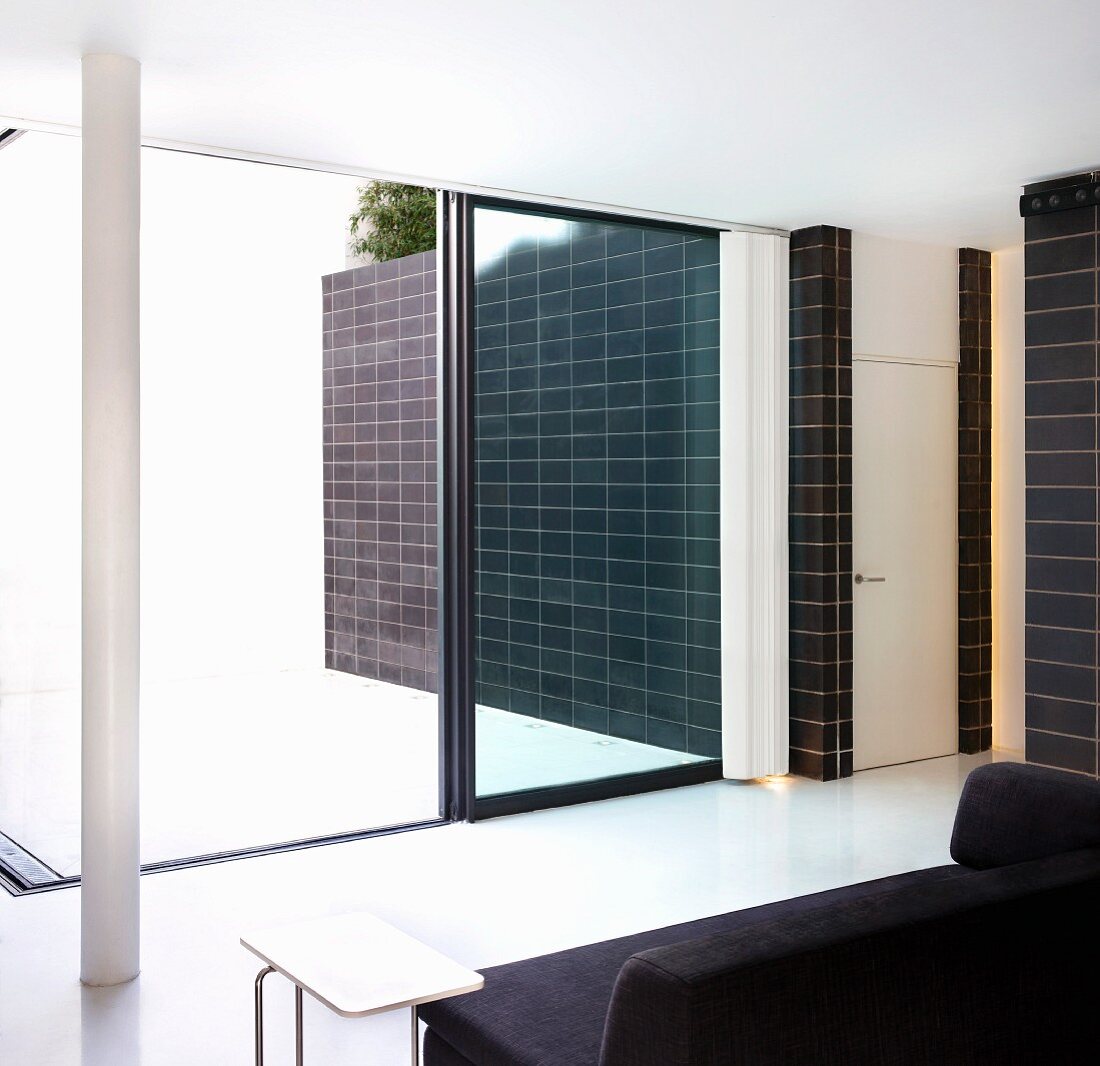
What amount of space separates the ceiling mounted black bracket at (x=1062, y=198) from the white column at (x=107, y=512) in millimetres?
3452

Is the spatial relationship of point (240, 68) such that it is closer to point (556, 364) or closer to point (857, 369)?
point (556, 364)

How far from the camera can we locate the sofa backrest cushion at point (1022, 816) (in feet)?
8.39

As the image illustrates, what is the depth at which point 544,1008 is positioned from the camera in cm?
229

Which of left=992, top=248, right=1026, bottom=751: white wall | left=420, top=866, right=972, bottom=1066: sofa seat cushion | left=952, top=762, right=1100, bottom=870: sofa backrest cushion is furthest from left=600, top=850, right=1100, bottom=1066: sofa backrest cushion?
left=992, top=248, right=1026, bottom=751: white wall

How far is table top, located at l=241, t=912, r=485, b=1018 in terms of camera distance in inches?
78.7

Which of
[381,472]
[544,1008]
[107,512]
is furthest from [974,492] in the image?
[544,1008]

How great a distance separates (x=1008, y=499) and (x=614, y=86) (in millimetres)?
3672

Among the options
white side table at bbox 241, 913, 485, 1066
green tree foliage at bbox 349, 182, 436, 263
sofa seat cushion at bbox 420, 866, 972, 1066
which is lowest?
sofa seat cushion at bbox 420, 866, 972, 1066

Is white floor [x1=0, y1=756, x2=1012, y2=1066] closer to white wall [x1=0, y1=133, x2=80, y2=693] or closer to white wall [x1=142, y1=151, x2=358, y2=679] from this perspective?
white wall [x1=0, y1=133, x2=80, y2=693]

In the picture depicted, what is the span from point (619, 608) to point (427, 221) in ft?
14.6

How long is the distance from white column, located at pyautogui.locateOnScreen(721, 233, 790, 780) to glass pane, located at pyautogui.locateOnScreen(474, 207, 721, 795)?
76 mm

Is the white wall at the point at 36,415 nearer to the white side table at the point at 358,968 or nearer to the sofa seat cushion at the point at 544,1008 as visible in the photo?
the white side table at the point at 358,968

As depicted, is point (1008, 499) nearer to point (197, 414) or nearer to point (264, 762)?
point (264, 762)

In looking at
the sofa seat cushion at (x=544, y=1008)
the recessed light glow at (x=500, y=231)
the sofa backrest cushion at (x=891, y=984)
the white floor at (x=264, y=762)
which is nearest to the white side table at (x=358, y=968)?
the sofa seat cushion at (x=544, y=1008)
